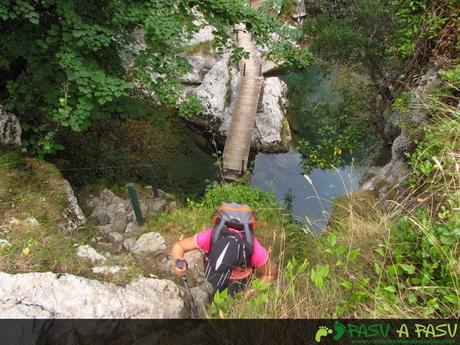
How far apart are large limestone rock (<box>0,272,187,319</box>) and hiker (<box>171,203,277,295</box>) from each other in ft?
1.15

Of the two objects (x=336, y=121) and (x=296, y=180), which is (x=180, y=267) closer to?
(x=336, y=121)

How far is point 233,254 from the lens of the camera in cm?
308

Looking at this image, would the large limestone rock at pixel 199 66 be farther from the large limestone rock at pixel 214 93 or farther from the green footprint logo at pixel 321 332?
the green footprint logo at pixel 321 332

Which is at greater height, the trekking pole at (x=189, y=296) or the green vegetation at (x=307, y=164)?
the green vegetation at (x=307, y=164)

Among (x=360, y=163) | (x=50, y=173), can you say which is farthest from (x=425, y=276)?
(x=360, y=163)

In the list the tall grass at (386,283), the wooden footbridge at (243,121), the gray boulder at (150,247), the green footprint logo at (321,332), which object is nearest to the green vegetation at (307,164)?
the tall grass at (386,283)

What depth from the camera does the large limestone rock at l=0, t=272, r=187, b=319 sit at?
9.55 feet

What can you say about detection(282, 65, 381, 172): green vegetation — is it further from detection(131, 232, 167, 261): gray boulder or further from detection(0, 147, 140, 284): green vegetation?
detection(0, 147, 140, 284): green vegetation

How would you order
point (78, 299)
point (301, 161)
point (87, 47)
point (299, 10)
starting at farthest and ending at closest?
1. point (299, 10)
2. point (301, 161)
3. point (87, 47)
4. point (78, 299)

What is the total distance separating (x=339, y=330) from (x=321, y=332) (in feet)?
0.44

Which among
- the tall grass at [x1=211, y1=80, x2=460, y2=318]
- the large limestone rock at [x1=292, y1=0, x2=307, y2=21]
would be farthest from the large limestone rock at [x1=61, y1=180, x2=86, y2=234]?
the large limestone rock at [x1=292, y1=0, x2=307, y2=21]

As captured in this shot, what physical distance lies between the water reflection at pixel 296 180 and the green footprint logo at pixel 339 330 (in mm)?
8537

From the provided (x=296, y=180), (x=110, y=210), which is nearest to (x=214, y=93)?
(x=296, y=180)

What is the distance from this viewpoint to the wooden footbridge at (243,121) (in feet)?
39.3
